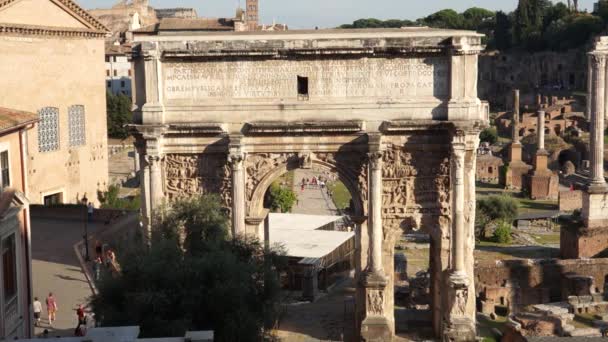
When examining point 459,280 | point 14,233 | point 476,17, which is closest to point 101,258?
point 14,233

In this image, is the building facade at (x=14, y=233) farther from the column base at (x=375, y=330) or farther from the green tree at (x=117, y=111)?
the green tree at (x=117, y=111)

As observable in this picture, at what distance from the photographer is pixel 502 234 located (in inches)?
1469

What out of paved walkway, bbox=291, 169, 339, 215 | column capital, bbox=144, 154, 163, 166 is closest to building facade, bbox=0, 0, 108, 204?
paved walkway, bbox=291, 169, 339, 215

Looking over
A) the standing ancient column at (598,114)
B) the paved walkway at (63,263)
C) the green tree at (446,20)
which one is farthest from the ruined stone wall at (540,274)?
the green tree at (446,20)

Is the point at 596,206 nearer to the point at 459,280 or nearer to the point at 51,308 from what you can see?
the point at 459,280

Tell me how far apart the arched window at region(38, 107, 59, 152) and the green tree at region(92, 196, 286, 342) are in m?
21.2

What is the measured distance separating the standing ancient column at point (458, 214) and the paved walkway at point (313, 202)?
2504 cm

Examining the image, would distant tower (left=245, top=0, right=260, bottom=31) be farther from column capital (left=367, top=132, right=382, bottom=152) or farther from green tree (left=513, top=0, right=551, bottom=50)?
column capital (left=367, top=132, right=382, bottom=152)

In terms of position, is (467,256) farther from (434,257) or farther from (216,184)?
(216,184)

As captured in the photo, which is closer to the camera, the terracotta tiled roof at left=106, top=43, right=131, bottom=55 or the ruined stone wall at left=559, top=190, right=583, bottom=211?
the ruined stone wall at left=559, top=190, right=583, bottom=211

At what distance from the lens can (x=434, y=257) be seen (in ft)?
68.1

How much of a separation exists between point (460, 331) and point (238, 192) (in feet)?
18.2

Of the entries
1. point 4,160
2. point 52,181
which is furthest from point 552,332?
point 52,181

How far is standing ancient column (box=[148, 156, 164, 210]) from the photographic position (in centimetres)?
1975
